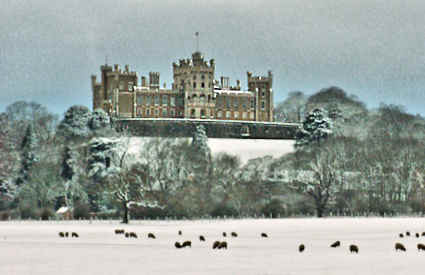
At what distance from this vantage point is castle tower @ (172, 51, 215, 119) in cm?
15825

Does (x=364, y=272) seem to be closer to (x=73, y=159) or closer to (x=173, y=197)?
(x=173, y=197)

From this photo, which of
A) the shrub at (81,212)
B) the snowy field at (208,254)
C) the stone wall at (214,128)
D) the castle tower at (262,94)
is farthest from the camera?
the castle tower at (262,94)

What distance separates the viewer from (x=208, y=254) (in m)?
35.7

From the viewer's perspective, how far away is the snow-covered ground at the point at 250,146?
4862 inches

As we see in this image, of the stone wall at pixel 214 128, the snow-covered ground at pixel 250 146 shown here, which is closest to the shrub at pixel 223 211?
the snow-covered ground at pixel 250 146

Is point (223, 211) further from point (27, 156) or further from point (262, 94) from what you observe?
point (262, 94)

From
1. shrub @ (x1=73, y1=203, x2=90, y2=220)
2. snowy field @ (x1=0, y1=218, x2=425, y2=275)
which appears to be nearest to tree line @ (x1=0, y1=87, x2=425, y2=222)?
shrub @ (x1=73, y1=203, x2=90, y2=220)

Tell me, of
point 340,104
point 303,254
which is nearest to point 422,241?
point 303,254

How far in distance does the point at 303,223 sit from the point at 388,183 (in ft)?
79.6

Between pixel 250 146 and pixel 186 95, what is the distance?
3277 cm

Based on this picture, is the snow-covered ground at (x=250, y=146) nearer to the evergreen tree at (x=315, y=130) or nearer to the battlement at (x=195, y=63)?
the evergreen tree at (x=315, y=130)

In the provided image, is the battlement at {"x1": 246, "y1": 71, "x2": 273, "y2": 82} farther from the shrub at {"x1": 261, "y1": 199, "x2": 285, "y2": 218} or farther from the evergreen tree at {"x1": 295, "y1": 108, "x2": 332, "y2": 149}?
the shrub at {"x1": 261, "y1": 199, "x2": 285, "y2": 218}

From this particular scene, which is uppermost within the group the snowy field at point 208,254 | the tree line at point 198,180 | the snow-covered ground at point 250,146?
the snow-covered ground at point 250,146

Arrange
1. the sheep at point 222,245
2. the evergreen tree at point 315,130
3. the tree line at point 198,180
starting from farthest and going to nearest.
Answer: the evergreen tree at point 315,130, the tree line at point 198,180, the sheep at point 222,245
